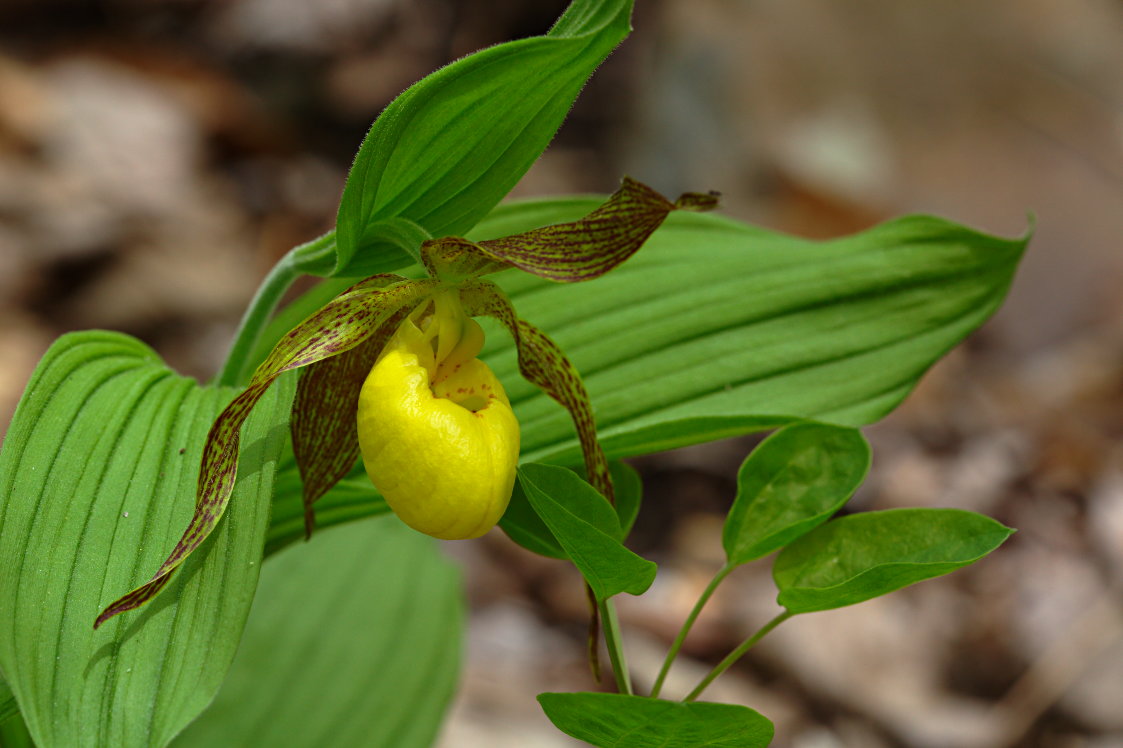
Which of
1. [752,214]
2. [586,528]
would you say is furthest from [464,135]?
[752,214]

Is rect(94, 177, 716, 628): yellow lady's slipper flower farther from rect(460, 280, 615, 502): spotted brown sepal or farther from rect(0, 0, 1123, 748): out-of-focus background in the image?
rect(0, 0, 1123, 748): out-of-focus background

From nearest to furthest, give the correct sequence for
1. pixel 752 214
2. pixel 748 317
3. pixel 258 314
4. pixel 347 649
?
pixel 258 314
pixel 748 317
pixel 347 649
pixel 752 214

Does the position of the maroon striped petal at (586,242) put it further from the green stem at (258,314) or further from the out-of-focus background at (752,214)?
the out-of-focus background at (752,214)

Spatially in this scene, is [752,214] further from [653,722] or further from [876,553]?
[653,722]

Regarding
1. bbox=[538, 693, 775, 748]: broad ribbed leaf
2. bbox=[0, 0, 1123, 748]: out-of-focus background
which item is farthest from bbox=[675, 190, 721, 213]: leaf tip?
bbox=[0, 0, 1123, 748]: out-of-focus background

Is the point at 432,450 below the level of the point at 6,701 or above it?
above

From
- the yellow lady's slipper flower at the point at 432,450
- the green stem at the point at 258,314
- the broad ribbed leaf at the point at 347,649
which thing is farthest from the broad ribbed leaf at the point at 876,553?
the broad ribbed leaf at the point at 347,649

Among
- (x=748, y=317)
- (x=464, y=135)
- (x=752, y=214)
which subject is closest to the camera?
(x=464, y=135)
